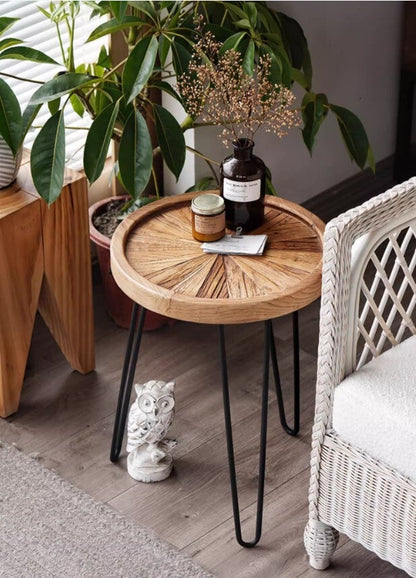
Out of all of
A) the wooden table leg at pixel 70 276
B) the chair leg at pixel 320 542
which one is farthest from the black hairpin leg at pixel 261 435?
the wooden table leg at pixel 70 276

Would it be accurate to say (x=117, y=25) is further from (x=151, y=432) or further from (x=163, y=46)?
(x=151, y=432)

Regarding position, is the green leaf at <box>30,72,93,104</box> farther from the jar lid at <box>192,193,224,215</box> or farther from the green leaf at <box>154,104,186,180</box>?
the jar lid at <box>192,193,224,215</box>

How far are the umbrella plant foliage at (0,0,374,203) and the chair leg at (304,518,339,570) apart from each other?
2.34 feet

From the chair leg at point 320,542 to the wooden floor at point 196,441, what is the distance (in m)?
0.03

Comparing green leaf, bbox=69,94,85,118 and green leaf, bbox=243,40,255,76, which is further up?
green leaf, bbox=243,40,255,76

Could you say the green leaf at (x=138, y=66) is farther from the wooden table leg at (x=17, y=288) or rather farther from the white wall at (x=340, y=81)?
the white wall at (x=340, y=81)

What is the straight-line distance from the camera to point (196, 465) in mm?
2092

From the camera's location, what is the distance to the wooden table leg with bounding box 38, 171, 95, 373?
2.13m

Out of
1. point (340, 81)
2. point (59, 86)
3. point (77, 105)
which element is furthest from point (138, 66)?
point (340, 81)

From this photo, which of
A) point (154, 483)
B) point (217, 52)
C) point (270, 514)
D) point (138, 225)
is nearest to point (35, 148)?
point (138, 225)

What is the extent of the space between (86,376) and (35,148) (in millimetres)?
648

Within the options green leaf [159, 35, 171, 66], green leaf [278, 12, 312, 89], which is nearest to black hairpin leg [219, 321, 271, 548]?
green leaf [159, 35, 171, 66]

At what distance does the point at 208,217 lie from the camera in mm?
1879

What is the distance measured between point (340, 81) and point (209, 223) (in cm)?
126
